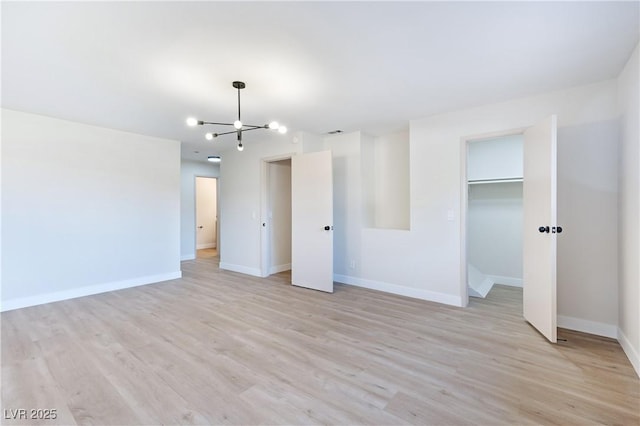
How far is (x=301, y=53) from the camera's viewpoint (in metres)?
2.31

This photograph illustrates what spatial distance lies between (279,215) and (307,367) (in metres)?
3.74

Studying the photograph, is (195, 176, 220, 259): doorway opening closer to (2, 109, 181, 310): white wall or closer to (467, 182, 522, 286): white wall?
(2, 109, 181, 310): white wall

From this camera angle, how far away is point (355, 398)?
1913 millimetres

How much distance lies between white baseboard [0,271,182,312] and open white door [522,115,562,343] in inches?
211

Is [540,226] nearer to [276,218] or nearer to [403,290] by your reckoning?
[403,290]

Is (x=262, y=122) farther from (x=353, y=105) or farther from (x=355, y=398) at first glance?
(x=355, y=398)

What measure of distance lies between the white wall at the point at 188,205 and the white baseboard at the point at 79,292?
2252 millimetres

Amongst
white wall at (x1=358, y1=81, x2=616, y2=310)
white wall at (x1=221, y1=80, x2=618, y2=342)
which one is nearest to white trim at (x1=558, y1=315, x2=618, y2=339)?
white wall at (x1=221, y1=80, x2=618, y2=342)

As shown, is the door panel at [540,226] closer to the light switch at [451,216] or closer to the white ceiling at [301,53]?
the white ceiling at [301,53]

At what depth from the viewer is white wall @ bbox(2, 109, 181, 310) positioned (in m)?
3.69

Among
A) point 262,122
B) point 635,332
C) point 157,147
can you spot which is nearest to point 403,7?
point 262,122

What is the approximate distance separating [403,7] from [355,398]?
2537 mm

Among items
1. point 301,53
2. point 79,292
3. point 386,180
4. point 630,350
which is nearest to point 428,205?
point 386,180

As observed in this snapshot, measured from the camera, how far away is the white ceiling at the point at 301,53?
72.5 inches
